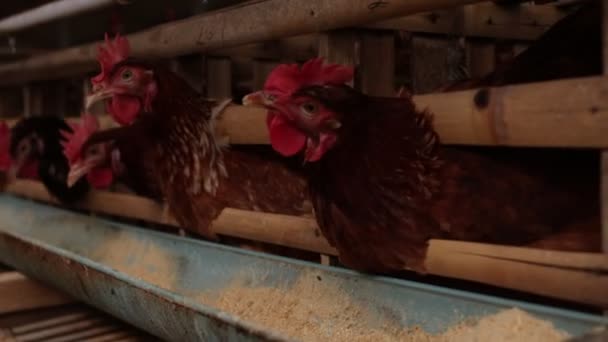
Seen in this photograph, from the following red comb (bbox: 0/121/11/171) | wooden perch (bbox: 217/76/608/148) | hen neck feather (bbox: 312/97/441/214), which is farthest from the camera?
red comb (bbox: 0/121/11/171)

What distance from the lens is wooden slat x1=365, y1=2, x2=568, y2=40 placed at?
152 centimetres

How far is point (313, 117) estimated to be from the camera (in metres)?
1.19

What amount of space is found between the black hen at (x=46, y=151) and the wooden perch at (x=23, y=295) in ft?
1.80

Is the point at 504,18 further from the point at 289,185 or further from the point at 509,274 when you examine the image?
the point at 509,274

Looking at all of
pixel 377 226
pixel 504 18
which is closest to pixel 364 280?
pixel 377 226

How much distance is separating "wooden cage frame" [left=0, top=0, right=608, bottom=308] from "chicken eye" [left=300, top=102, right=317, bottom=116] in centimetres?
19

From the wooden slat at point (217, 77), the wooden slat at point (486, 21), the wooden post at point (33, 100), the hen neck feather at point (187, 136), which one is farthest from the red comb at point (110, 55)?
the wooden post at point (33, 100)

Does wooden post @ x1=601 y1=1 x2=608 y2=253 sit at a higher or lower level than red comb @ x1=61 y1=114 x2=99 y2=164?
higher

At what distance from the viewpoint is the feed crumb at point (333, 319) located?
103 centimetres

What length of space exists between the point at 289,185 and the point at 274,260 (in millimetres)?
231

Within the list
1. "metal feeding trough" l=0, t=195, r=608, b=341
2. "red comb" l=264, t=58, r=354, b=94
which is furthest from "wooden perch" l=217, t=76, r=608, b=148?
"metal feeding trough" l=0, t=195, r=608, b=341

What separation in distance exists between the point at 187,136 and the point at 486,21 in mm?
830

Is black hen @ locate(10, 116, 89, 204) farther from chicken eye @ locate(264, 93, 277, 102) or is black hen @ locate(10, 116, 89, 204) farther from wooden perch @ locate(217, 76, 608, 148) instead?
wooden perch @ locate(217, 76, 608, 148)

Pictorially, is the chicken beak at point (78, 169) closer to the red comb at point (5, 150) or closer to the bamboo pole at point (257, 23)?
the bamboo pole at point (257, 23)
